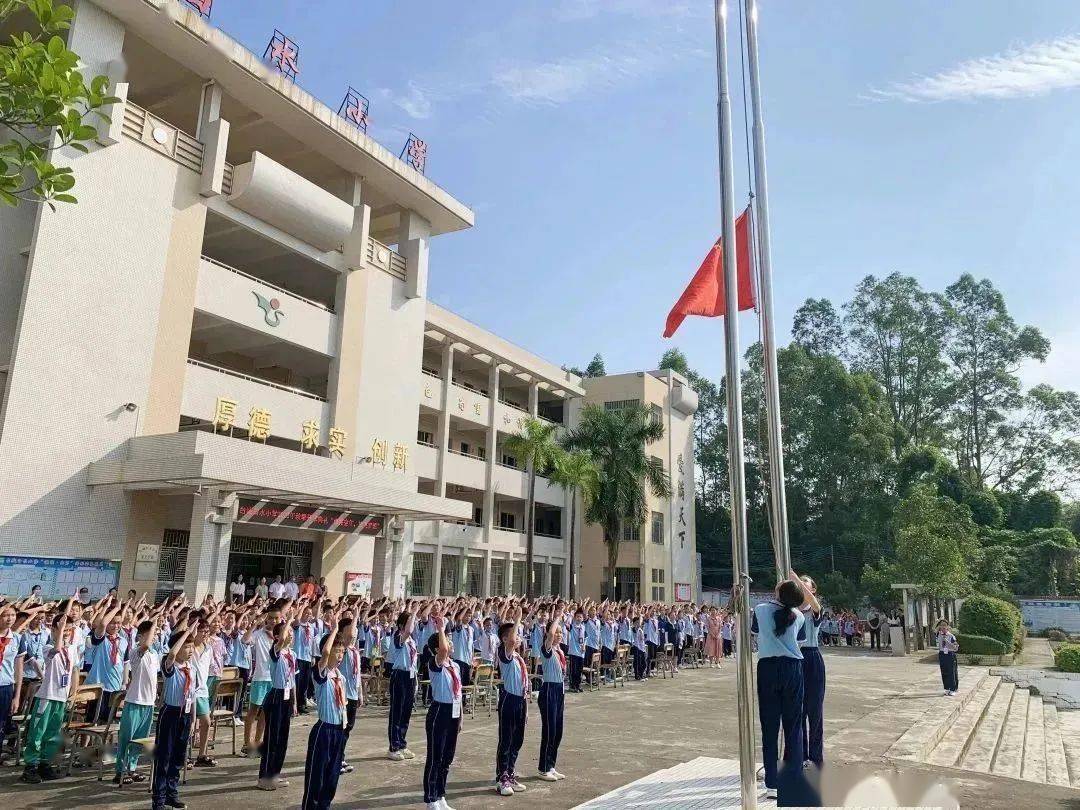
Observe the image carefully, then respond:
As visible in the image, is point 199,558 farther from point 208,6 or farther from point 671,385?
point 671,385

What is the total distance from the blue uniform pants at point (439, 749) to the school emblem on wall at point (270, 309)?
1778 centimetres

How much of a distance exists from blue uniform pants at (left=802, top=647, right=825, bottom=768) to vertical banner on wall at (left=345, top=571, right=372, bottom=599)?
1793 cm

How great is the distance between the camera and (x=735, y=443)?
6.24 metres

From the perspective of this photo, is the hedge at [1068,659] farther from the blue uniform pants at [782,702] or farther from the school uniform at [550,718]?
the blue uniform pants at [782,702]

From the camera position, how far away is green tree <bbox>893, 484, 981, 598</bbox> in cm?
3009

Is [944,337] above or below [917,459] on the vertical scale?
above

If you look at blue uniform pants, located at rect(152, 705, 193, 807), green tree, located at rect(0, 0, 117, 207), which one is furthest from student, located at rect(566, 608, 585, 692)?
green tree, located at rect(0, 0, 117, 207)

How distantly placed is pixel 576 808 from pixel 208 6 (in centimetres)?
2210

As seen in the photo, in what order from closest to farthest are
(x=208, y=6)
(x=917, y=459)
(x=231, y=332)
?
(x=208, y=6) → (x=231, y=332) → (x=917, y=459)

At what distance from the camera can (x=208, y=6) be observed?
21.2 metres

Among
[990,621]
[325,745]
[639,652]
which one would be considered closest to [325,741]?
[325,745]

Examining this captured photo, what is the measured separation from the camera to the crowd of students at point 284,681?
671 centimetres

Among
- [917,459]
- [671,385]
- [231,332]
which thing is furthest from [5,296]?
[917,459]

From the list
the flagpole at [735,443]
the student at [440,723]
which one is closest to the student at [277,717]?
the student at [440,723]
